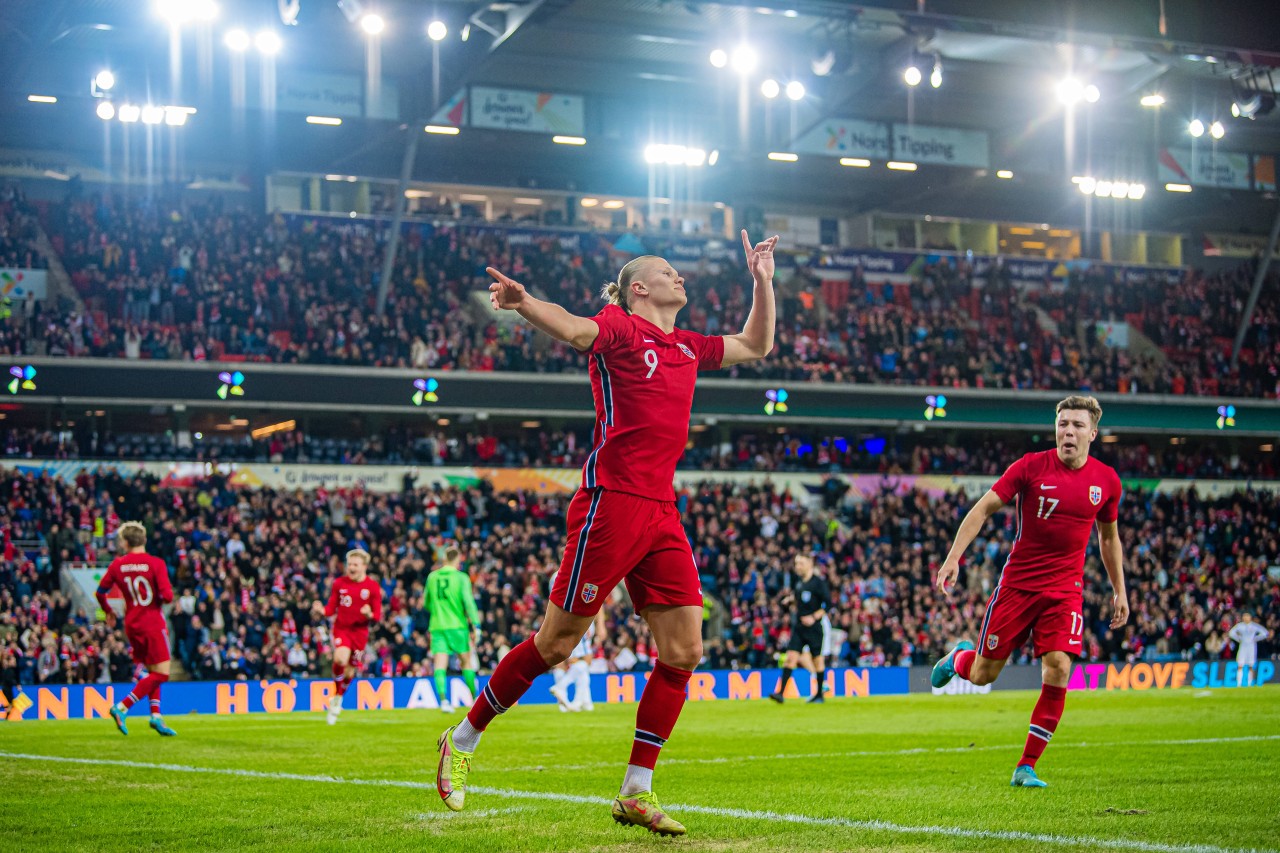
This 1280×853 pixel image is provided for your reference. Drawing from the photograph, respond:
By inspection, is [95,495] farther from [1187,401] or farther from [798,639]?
[1187,401]

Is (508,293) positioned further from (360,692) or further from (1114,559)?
(360,692)

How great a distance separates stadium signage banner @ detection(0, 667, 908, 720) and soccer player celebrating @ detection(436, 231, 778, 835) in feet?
51.2

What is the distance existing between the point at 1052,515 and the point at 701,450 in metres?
31.4

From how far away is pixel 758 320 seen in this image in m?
7.49

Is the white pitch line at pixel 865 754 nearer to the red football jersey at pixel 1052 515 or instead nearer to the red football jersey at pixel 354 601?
the red football jersey at pixel 1052 515

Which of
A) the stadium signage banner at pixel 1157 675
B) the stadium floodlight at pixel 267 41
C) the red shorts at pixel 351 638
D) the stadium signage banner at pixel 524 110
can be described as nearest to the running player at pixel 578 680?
the red shorts at pixel 351 638

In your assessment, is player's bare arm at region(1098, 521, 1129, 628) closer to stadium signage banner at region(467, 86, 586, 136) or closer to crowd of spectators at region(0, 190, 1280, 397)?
crowd of spectators at region(0, 190, 1280, 397)

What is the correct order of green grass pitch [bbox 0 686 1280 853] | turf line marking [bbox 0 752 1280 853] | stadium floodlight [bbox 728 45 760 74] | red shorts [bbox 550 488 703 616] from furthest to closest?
stadium floodlight [bbox 728 45 760 74], red shorts [bbox 550 488 703 616], green grass pitch [bbox 0 686 1280 853], turf line marking [bbox 0 752 1280 853]

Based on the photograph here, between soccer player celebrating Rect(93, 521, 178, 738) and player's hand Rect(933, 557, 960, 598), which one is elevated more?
player's hand Rect(933, 557, 960, 598)

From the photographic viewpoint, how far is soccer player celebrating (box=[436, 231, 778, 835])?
659 centimetres

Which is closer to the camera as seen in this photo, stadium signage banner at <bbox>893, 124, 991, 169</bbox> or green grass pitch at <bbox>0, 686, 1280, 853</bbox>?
green grass pitch at <bbox>0, 686, 1280, 853</bbox>

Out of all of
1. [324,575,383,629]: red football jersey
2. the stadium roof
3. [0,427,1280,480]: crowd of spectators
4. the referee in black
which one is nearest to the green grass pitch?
[324,575,383,629]: red football jersey

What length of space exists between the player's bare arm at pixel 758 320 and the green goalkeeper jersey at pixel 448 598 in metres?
12.0

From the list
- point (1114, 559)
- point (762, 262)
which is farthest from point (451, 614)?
point (762, 262)
